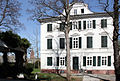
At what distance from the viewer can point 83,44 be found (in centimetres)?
2406

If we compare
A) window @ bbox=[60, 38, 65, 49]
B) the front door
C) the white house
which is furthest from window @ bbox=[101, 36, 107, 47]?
window @ bbox=[60, 38, 65, 49]

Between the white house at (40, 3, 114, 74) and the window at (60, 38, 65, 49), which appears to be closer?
the white house at (40, 3, 114, 74)

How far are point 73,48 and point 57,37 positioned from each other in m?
3.37

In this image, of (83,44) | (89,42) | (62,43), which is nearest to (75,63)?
(83,44)

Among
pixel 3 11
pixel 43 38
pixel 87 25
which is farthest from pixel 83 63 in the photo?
pixel 3 11

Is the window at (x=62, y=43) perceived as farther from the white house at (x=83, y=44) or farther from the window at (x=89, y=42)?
the window at (x=89, y=42)

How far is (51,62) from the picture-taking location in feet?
84.2

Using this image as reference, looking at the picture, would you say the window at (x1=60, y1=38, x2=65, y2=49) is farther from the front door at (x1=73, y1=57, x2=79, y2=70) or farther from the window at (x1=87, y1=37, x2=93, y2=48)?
the window at (x1=87, y1=37, x2=93, y2=48)

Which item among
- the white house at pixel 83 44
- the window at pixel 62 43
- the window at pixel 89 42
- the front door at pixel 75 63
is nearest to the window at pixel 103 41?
the white house at pixel 83 44

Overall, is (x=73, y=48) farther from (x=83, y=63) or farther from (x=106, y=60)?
(x=106, y=60)

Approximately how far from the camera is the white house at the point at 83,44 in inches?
908

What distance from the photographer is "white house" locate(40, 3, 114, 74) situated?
2306cm

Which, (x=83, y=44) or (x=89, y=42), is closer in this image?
(x=89, y=42)

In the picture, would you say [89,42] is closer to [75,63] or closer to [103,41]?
[103,41]
